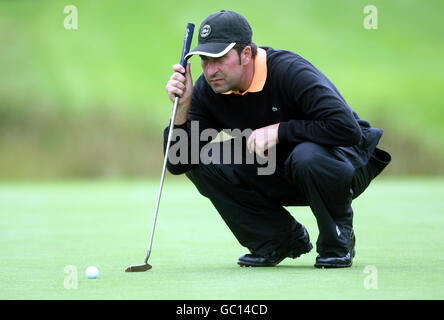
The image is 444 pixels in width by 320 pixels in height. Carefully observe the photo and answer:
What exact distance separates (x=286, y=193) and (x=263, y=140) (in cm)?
39

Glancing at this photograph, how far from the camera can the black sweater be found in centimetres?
368

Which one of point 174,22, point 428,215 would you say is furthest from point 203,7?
point 428,215

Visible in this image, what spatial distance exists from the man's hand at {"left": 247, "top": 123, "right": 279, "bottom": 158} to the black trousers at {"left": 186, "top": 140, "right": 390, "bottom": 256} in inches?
4.1

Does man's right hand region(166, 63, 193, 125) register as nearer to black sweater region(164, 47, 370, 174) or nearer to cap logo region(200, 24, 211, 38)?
black sweater region(164, 47, 370, 174)

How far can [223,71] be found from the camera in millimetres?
3742

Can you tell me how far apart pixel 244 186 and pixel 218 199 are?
→ 0.14 meters

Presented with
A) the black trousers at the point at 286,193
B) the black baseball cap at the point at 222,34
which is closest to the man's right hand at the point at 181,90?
the black baseball cap at the point at 222,34

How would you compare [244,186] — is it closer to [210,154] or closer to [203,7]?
[210,154]

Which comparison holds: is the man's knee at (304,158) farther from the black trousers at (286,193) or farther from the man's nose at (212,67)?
the man's nose at (212,67)

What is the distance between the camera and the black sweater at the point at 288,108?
3.68 m

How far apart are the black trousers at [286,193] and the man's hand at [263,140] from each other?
0.35 ft
